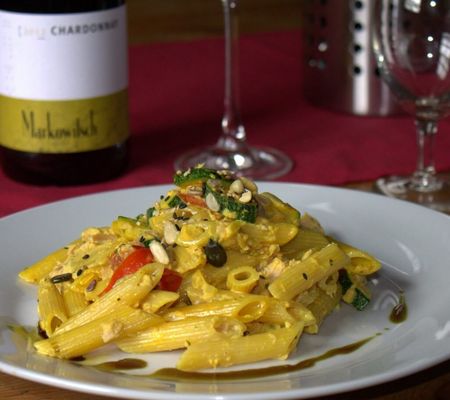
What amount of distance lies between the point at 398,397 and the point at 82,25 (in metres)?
0.82

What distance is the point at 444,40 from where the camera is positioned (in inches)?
69.6

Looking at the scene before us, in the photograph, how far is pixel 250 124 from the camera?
7.18 feet

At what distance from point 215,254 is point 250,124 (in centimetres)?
91

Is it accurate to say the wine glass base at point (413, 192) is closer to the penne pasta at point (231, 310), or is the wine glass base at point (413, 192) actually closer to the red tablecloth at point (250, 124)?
the red tablecloth at point (250, 124)

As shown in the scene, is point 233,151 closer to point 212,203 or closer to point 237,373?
point 212,203

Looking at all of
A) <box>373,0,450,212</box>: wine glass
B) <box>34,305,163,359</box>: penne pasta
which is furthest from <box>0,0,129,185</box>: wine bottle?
<box>34,305,163,359</box>: penne pasta

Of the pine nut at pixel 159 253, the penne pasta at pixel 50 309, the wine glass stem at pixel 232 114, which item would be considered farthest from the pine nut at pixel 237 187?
the wine glass stem at pixel 232 114

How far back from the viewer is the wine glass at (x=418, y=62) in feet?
5.79

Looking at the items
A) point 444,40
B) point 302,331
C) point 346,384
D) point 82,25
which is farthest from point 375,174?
point 346,384

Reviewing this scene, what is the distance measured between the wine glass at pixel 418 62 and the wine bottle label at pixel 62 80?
39cm

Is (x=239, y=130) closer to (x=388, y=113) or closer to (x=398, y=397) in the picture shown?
(x=388, y=113)

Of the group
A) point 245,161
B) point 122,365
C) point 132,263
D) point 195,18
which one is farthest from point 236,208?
point 195,18

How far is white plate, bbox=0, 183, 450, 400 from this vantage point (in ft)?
3.62

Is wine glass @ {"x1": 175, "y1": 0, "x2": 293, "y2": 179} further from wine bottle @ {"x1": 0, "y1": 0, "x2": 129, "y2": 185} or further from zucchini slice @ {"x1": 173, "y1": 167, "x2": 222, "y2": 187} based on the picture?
zucchini slice @ {"x1": 173, "y1": 167, "x2": 222, "y2": 187}
